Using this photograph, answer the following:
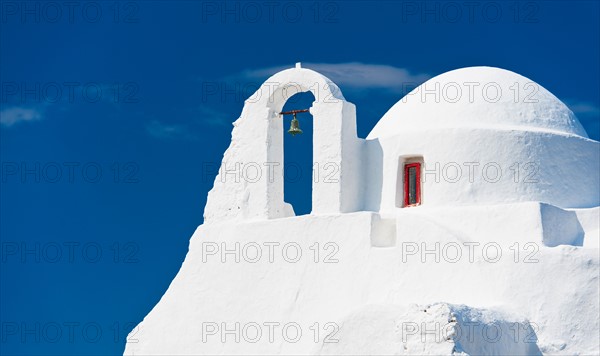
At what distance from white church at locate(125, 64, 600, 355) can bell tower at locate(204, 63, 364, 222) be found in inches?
1.2

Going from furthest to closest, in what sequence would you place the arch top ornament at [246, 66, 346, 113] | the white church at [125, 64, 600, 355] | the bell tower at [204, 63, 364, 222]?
the arch top ornament at [246, 66, 346, 113], the bell tower at [204, 63, 364, 222], the white church at [125, 64, 600, 355]

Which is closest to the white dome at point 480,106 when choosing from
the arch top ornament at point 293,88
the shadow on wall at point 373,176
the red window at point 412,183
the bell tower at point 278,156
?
the shadow on wall at point 373,176

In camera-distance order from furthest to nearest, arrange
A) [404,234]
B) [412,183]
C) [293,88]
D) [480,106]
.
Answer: [293,88] → [480,106] → [412,183] → [404,234]

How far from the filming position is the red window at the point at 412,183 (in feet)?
74.9

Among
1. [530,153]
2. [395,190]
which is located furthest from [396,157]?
[530,153]

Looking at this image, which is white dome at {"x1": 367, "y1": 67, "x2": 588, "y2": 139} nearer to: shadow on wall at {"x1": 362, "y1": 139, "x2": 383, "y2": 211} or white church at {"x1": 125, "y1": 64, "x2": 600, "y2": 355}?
white church at {"x1": 125, "y1": 64, "x2": 600, "y2": 355}

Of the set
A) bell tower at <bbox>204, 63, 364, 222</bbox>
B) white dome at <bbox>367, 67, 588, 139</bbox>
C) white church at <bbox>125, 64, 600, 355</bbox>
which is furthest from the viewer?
white dome at <bbox>367, 67, 588, 139</bbox>

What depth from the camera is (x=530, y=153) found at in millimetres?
22500

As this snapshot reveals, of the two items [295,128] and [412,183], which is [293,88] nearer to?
[295,128]

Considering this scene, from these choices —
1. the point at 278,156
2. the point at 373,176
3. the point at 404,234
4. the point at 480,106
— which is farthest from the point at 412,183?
the point at 278,156

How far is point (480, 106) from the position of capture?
23141mm

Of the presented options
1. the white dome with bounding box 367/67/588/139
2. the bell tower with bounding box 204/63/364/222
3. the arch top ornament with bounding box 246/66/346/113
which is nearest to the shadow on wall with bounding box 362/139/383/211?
the bell tower with bounding box 204/63/364/222

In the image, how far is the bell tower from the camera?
22766 millimetres

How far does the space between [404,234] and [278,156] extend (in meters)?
3.59
